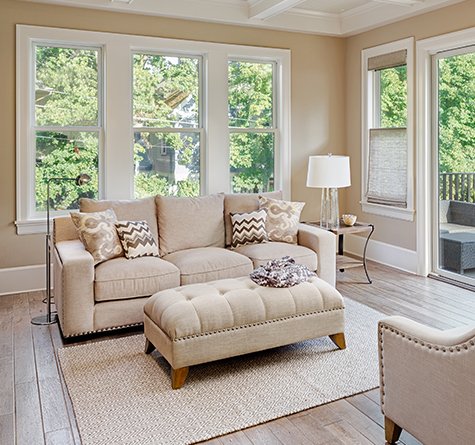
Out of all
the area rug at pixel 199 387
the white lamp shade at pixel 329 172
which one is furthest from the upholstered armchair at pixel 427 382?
the white lamp shade at pixel 329 172

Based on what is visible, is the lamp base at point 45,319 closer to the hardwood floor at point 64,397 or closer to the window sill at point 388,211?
the hardwood floor at point 64,397

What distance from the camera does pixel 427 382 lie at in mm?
1949

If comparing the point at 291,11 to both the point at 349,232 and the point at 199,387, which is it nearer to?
the point at 349,232

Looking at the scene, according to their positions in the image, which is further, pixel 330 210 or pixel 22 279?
pixel 330 210

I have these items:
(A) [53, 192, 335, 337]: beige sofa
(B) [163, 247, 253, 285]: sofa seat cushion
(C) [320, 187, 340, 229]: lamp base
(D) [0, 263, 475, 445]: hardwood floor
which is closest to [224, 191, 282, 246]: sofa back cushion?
(A) [53, 192, 335, 337]: beige sofa

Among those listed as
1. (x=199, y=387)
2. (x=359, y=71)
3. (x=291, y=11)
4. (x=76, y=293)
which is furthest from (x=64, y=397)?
(x=359, y=71)

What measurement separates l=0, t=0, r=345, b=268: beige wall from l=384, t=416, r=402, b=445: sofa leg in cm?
368

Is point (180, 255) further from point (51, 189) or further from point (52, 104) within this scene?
point (52, 104)

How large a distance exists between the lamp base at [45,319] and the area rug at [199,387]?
625 millimetres

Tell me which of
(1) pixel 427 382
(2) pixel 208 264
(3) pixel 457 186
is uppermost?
(3) pixel 457 186

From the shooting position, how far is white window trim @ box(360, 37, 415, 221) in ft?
17.3

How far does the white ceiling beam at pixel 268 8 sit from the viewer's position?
4.71 m

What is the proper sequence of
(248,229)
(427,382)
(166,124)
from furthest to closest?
(166,124), (248,229), (427,382)

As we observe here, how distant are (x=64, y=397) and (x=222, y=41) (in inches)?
158
